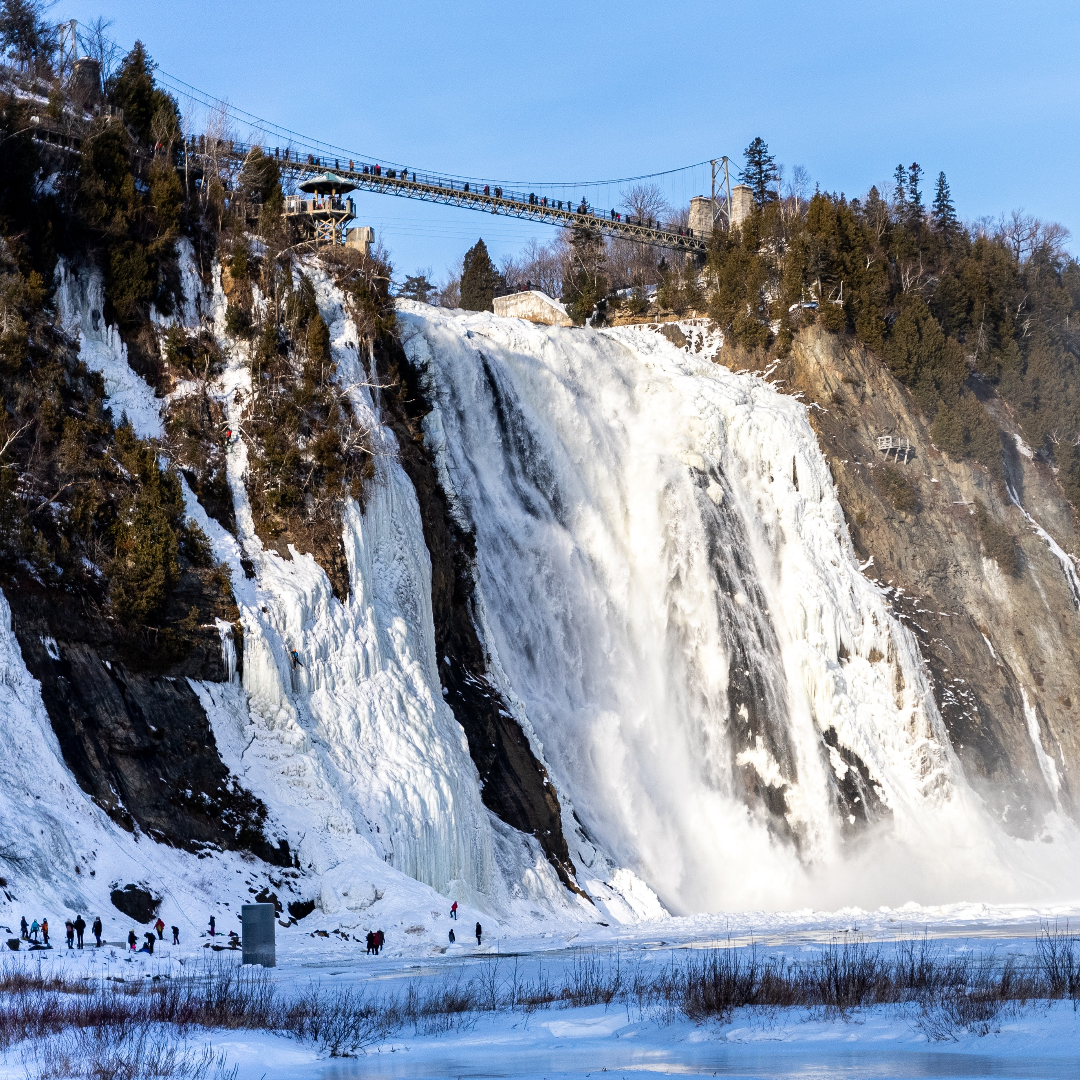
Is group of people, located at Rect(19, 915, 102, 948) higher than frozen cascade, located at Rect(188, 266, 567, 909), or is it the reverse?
frozen cascade, located at Rect(188, 266, 567, 909)

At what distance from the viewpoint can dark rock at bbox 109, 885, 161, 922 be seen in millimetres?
28438

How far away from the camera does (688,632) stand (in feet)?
166

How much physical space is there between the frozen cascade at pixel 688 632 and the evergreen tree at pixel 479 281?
39.0 m

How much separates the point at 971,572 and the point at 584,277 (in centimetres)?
2988

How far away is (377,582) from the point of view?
39531mm

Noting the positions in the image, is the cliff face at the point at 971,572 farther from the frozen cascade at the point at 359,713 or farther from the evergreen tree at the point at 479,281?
the evergreen tree at the point at 479,281

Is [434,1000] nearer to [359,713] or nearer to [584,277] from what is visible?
[359,713]

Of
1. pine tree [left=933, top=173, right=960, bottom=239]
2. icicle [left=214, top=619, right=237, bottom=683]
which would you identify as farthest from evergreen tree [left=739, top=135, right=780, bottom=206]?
icicle [left=214, top=619, right=237, bottom=683]

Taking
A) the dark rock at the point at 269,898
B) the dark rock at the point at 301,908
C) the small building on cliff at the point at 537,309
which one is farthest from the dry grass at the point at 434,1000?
the small building on cliff at the point at 537,309

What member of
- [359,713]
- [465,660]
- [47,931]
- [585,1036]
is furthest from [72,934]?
[465,660]

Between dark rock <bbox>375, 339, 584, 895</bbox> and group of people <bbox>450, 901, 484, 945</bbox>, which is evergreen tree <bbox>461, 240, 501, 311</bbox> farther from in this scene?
group of people <bbox>450, 901, 484, 945</bbox>

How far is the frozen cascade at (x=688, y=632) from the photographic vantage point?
45.4 metres

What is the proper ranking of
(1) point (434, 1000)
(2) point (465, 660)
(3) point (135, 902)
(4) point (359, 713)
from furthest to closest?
(2) point (465, 660) < (4) point (359, 713) < (3) point (135, 902) < (1) point (434, 1000)

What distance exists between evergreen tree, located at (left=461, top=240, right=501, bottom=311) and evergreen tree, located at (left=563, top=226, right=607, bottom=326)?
Result: 19.8 feet
